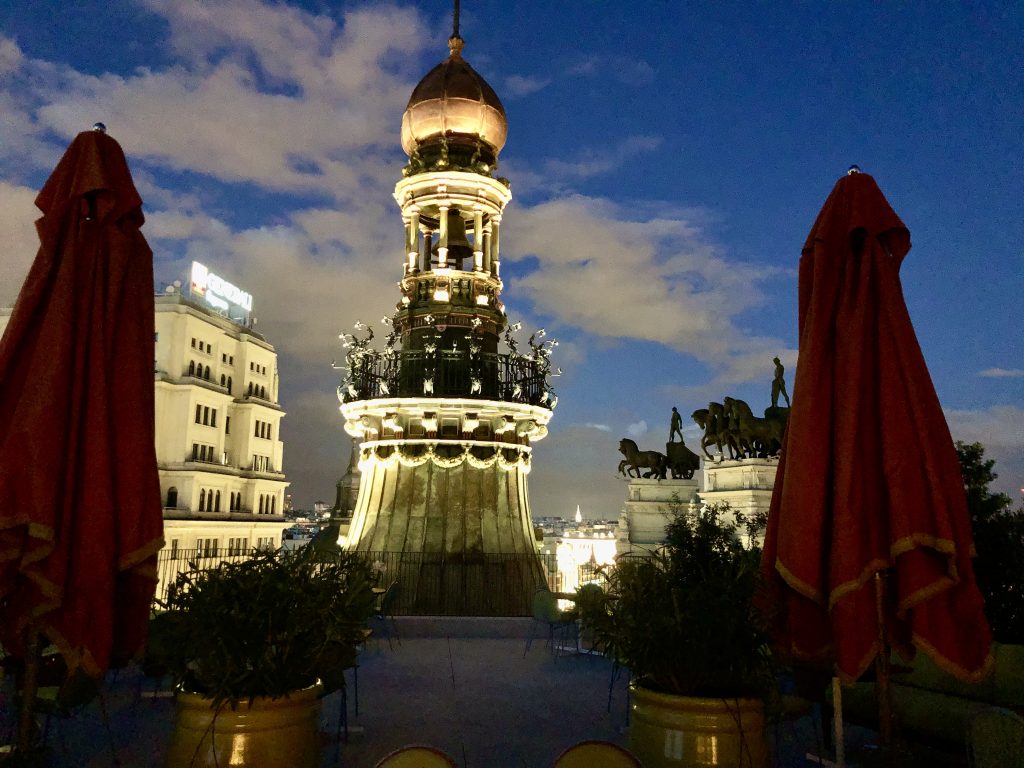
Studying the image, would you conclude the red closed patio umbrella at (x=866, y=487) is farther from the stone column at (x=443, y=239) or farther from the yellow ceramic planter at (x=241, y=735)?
the stone column at (x=443, y=239)

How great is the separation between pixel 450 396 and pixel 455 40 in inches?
491

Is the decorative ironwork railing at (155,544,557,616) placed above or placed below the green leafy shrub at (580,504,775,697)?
below

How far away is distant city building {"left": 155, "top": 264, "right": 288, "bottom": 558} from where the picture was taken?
56.8 metres

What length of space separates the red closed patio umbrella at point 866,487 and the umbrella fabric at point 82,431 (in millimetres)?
4561

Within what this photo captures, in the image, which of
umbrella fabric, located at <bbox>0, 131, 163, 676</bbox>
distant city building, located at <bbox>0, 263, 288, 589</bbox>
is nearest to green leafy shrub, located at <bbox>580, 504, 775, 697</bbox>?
umbrella fabric, located at <bbox>0, 131, 163, 676</bbox>

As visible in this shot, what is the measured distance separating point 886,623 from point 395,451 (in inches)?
637

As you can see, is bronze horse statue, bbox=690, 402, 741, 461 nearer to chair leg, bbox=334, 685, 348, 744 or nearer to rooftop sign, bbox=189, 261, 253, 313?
chair leg, bbox=334, 685, 348, 744

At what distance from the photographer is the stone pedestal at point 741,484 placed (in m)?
29.1

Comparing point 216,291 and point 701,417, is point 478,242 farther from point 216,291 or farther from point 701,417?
point 216,291

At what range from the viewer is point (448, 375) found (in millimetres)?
20938

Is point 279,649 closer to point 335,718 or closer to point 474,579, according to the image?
point 335,718

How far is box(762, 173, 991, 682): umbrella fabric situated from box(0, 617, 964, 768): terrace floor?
1749 millimetres

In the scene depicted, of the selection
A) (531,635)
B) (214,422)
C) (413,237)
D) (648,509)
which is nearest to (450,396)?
(413,237)

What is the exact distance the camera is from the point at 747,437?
96.6ft
